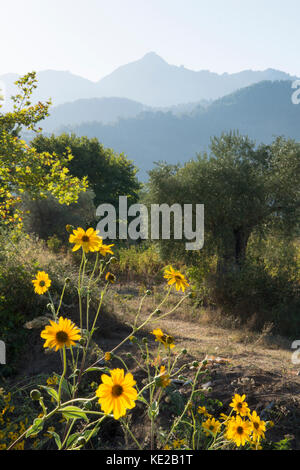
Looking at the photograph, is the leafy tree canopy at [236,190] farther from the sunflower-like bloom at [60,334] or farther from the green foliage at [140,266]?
the sunflower-like bloom at [60,334]

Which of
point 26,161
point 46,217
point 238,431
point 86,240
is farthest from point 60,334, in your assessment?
point 46,217

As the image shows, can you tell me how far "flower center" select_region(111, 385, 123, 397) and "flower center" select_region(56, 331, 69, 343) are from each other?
25 centimetres

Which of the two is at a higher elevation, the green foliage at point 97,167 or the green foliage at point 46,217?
the green foliage at point 97,167

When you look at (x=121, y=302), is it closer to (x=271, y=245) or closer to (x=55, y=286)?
(x=55, y=286)

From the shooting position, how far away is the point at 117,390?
1225mm

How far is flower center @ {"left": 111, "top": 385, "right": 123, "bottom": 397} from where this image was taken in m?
1.22

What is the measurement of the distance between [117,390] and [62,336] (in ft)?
0.92

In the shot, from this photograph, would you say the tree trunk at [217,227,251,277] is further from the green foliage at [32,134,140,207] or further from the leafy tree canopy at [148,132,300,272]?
the green foliage at [32,134,140,207]

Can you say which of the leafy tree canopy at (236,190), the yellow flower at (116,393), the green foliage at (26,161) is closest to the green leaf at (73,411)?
the yellow flower at (116,393)

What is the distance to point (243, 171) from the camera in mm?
8891

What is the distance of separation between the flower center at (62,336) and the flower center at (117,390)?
0.81ft

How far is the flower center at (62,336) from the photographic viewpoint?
1329 mm

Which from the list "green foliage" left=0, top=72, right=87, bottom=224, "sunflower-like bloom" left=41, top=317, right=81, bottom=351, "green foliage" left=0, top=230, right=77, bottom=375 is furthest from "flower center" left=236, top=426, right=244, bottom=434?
"green foliage" left=0, top=72, right=87, bottom=224

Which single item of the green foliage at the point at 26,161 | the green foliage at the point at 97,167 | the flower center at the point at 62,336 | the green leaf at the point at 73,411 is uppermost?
the green foliage at the point at 97,167
